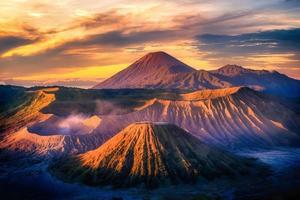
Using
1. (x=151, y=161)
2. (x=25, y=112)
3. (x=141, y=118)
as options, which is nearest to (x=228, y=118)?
(x=141, y=118)

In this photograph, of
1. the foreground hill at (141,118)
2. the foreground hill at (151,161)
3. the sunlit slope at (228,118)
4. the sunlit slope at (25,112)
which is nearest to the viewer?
the foreground hill at (151,161)

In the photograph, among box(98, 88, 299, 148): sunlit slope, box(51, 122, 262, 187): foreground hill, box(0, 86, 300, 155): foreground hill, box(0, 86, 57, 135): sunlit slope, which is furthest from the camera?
box(0, 86, 57, 135): sunlit slope

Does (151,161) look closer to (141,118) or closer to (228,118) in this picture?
(141,118)

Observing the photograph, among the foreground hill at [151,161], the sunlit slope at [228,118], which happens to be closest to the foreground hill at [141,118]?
the sunlit slope at [228,118]

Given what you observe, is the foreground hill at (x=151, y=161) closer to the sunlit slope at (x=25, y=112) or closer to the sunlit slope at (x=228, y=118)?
the sunlit slope at (x=228, y=118)

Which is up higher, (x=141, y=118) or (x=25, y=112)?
(x=25, y=112)

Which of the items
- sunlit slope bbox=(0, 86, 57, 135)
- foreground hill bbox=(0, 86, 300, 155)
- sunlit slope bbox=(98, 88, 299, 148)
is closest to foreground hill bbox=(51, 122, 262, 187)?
foreground hill bbox=(0, 86, 300, 155)

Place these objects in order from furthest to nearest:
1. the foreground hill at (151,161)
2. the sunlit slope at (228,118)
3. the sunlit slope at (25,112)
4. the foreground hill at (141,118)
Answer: the sunlit slope at (25,112)
the sunlit slope at (228,118)
the foreground hill at (141,118)
the foreground hill at (151,161)

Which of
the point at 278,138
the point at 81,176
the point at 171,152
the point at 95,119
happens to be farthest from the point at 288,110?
the point at 81,176

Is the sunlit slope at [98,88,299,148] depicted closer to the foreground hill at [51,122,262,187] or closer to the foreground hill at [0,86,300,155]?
the foreground hill at [0,86,300,155]

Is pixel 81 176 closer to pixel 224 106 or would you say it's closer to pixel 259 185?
pixel 259 185
